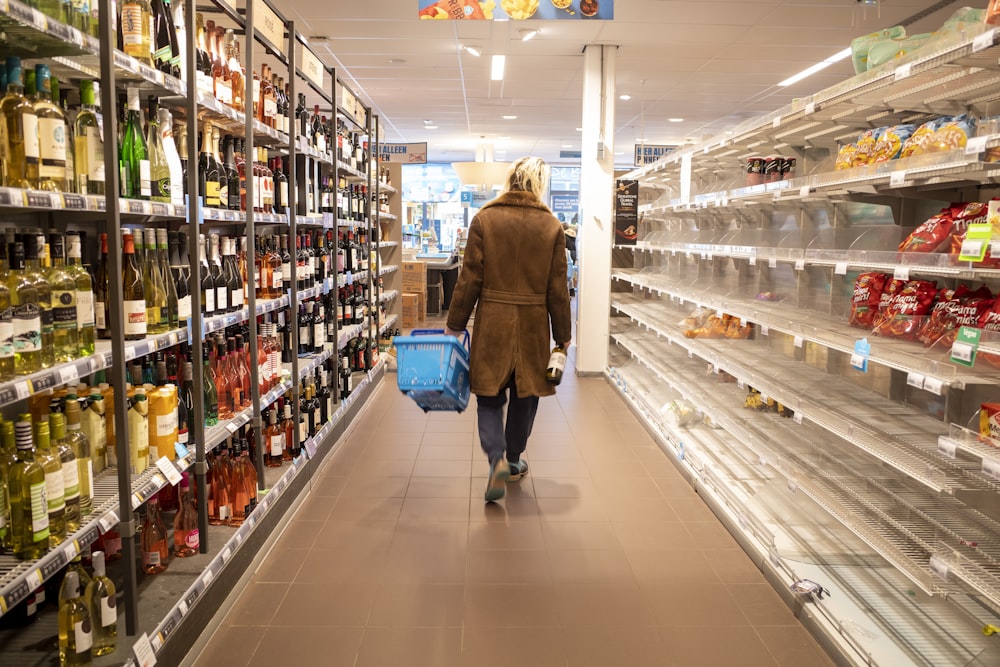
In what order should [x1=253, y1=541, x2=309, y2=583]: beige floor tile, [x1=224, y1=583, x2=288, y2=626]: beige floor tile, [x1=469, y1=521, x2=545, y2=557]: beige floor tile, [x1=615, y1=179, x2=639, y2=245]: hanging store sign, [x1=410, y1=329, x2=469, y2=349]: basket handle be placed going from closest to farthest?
[x1=224, y1=583, x2=288, y2=626]: beige floor tile
[x1=253, y1=541, x2=309, y2=583]: beige floor tile
[x1=469, y1=521, x2=545, y2=557]: beige floor tile
[x1=410, y1=329, x2=469, y2=349]: basket handle
[x1=615, y1=179, x2=639, y2=245]: hanging store sign

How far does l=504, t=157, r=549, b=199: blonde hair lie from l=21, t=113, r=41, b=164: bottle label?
258 centimetres

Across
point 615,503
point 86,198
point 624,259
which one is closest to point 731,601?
point 615,503

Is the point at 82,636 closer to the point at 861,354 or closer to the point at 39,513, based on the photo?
the point at 39,513

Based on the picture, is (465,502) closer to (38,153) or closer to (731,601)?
(731,601)

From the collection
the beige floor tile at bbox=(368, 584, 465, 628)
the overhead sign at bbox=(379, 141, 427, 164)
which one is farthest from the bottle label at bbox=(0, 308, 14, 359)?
the overhead sign at bbox=(379, 141, 427, 164)

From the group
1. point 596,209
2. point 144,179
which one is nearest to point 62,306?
point 144,179

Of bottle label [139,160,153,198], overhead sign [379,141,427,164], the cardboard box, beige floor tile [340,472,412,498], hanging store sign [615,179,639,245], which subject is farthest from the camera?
the cardboard box

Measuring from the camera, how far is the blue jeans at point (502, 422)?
418 cm

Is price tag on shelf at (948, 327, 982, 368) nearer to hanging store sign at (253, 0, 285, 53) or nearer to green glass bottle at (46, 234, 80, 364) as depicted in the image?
green glass bottle at (46, 234, 80, 364)

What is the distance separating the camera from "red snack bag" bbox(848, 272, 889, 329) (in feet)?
11.0

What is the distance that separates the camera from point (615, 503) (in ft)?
14.0

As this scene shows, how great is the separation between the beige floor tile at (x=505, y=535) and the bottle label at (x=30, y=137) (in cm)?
248

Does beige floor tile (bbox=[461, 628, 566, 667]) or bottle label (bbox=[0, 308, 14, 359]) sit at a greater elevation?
bottle label (bbox=[0, 308, 14, 359])

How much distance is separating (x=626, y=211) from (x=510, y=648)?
5850 millimetres
